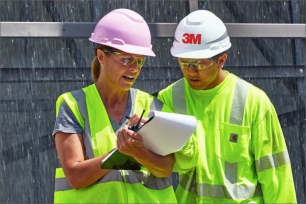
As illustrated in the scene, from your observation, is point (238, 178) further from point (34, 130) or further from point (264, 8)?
point (264, 8)

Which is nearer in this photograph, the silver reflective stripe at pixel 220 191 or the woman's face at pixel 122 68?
the woman's face at pixel 122 68

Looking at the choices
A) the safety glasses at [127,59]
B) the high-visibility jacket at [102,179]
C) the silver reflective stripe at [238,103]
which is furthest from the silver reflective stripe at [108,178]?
the silver reflective stripe at [238,103]

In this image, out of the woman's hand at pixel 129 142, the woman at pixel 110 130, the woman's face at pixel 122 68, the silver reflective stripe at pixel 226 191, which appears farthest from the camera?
the silver reflective stripe at pixel 226 191

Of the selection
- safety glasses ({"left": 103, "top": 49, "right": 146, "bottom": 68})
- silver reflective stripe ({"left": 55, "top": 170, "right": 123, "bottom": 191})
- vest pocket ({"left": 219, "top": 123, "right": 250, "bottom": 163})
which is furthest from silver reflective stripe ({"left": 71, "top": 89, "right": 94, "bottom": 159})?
vest pocket ({"left": 219, "top": 123, "right": 250, "bottom": 163})

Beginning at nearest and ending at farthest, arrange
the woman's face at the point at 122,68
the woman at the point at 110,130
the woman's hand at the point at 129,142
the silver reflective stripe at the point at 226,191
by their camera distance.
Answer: the woman's hand at the point at 129,142
the woman at the point at 110,130
the woman's face at the point at 122,68
the silver reflective stripe at the point at 226,191

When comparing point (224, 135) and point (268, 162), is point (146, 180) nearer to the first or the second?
point (224, 135)

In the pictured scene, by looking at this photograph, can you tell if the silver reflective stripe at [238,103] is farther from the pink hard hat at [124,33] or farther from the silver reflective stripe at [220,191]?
the pink hard hat at [124,33]

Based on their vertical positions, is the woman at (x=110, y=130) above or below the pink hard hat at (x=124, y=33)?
below

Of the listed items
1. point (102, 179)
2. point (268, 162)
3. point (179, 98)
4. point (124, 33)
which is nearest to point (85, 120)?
point (102, 179)

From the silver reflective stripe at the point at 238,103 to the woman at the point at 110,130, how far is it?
43 cm

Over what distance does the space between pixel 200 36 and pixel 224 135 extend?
50 cm

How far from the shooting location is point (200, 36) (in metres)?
4.13

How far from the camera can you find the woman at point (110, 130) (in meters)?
3.56

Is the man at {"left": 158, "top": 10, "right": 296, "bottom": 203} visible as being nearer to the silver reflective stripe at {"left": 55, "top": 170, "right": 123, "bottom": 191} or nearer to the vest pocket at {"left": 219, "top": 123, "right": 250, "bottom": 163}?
the vest pocket at {"left": 219, "top": 123, "right": 250, "bottom": 163}
